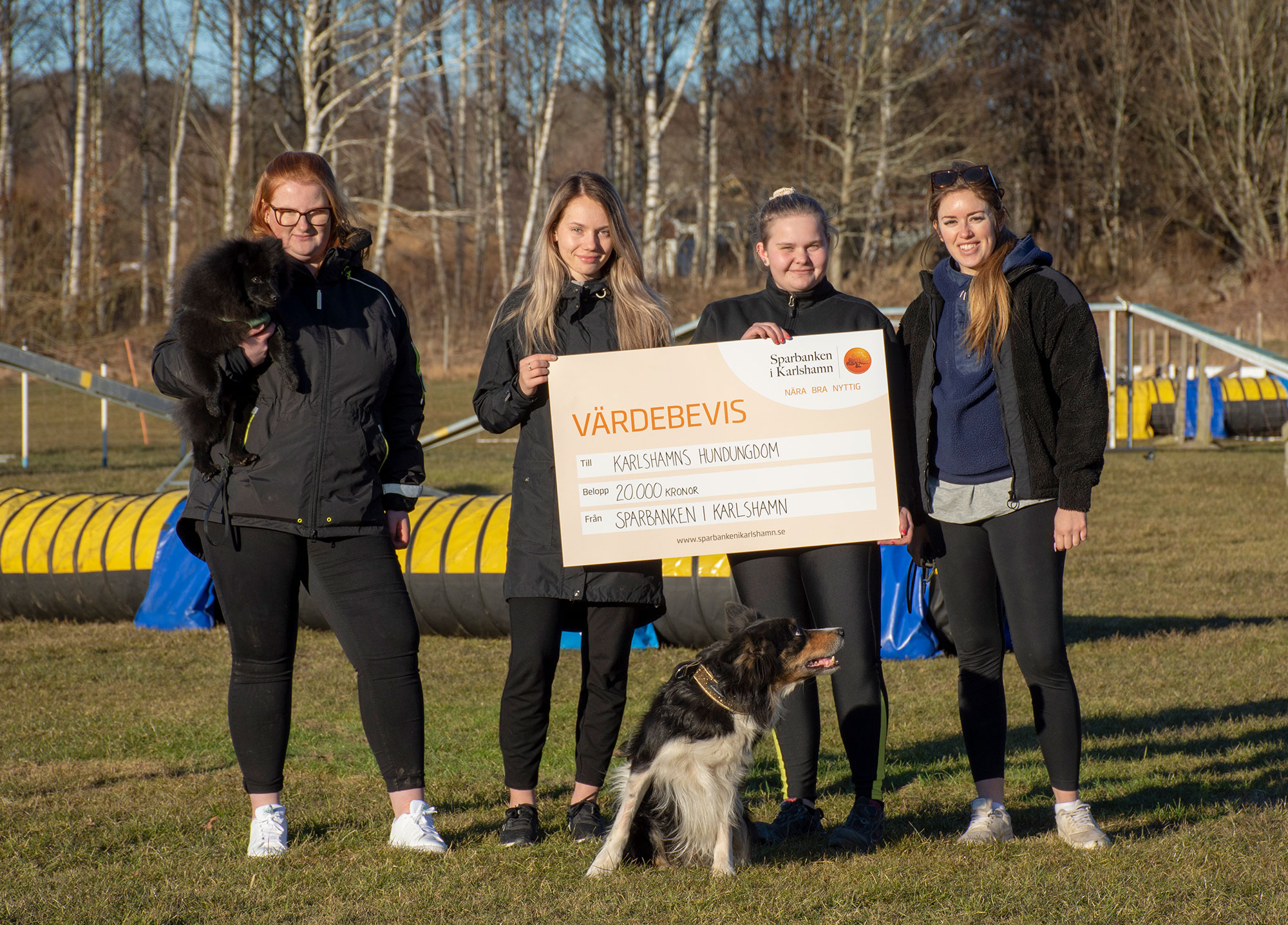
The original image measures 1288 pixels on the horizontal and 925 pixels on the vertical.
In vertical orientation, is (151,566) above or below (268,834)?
above

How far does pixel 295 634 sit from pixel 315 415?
25.6 inches

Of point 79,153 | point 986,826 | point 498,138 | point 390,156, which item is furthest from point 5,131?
point 986,826

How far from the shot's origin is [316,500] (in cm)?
336

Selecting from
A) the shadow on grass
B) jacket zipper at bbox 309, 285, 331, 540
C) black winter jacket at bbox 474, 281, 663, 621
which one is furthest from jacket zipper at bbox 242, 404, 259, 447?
the shadow on grass

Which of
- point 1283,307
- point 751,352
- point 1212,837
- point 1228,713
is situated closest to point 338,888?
point 751,352

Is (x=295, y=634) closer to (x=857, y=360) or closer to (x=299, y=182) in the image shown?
(x=299, y=182)

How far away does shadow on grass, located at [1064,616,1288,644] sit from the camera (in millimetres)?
6797

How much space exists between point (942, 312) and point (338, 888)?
8.08ft

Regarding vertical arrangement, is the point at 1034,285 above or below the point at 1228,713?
above

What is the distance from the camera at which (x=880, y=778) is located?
11.9 feet

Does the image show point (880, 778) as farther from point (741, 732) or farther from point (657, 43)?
point (657, 43)

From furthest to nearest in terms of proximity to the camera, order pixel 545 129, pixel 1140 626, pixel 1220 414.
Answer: pixel 545 129 → pixel 1220 414 → pixel 1140 626

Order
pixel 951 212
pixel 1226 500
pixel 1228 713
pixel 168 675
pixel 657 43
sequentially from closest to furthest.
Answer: pixel 951 212 < pixel 1228 713 < pixel 168 675 < pixel 1226 500 < pixel 657 43

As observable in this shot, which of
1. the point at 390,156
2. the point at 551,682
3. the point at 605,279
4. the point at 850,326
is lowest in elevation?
the point at 551,682
